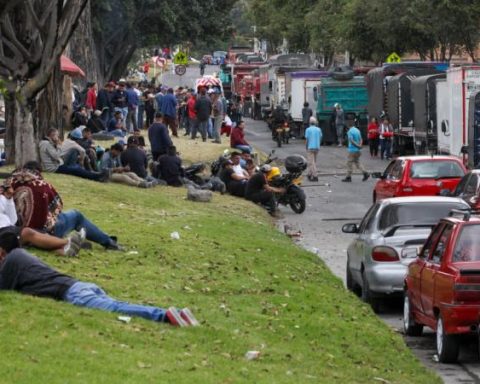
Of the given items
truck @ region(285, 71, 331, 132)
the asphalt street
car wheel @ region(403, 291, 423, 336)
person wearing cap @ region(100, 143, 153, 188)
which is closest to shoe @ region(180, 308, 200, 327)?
the asphalt street

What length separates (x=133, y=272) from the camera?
15391 mm

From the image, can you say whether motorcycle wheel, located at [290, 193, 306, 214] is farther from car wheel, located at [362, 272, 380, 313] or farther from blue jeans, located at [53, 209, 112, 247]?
blue jeans, located at [53, 209, 112, 247]

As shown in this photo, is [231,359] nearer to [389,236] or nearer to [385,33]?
[389,236]

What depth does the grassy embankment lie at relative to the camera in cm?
1011

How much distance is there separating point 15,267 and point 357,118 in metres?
45.3

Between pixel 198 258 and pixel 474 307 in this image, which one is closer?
pixel 474 307

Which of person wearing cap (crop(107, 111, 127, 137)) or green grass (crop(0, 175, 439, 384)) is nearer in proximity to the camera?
green grass (crop(0, 175, 439, 384))

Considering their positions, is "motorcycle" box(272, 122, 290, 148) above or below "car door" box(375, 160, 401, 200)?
below

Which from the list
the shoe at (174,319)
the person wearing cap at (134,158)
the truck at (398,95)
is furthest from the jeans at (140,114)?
the shoe at (174,319)

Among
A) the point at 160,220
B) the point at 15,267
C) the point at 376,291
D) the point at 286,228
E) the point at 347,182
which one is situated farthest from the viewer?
the point at 347,182

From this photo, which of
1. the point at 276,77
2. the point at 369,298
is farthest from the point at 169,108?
the point at 369,298

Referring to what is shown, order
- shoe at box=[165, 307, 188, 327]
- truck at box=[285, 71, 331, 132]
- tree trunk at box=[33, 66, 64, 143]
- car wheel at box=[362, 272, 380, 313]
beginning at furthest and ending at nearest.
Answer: truck at box=[285, 71, 331, 132]
tree trunk at box=[33, 66, 64, 143]
car wheel at box=[362, 272, 380, 313]
shoe at box=[165, 307, 188, 327]

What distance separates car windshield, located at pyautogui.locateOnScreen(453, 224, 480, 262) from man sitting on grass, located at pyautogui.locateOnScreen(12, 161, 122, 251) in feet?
15.9

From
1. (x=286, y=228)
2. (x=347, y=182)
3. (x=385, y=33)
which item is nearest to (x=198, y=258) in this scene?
(x=286, y=228)
